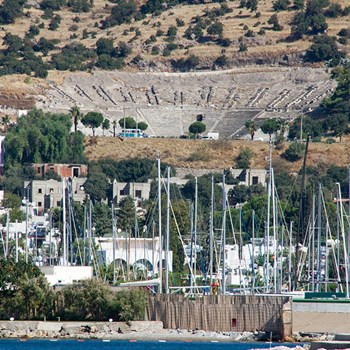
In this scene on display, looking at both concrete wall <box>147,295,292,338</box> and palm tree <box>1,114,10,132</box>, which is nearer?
concrete wall <box>147,295,292,338</box>

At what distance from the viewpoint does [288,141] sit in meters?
176

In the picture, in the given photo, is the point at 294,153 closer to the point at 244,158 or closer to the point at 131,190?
the point at 244,158

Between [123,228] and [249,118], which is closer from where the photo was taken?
[123,228]

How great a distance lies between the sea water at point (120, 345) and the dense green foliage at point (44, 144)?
9366cm

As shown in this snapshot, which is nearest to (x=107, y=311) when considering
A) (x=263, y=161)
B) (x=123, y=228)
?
(x=123, y=228)

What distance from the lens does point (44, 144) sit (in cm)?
17100

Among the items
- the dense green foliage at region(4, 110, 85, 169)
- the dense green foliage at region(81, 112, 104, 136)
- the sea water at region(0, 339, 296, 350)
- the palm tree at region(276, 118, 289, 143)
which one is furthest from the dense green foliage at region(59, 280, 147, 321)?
the dense green foliage at region(81, 112, 104, 136)

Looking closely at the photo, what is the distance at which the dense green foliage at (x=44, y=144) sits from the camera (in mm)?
169625

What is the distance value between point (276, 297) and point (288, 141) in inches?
3954

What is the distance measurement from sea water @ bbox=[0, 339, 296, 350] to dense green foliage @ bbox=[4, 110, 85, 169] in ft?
307

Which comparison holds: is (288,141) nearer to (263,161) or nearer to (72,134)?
(263,161)

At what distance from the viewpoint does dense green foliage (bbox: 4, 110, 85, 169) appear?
557 ft

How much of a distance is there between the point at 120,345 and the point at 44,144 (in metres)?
96.9

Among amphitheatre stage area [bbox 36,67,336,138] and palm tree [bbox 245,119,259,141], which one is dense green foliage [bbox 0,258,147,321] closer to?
palm tree [bbox 245,119,259,141]
